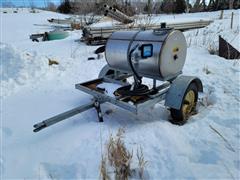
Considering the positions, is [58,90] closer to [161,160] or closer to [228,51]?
[161,160]

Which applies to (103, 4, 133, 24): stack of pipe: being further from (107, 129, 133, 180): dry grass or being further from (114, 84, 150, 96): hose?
(107, 129, 133, 180): dry grass

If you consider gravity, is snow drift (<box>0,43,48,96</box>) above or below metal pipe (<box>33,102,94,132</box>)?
above

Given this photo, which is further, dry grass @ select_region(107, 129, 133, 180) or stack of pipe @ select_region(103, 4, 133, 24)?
stack of pipe @ select_region(103, 4, 133, 24)

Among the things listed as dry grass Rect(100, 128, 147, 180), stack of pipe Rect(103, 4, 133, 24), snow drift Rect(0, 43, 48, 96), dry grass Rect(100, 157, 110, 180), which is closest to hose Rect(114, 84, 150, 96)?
dry grass Rect(100, 128, 147, 180)

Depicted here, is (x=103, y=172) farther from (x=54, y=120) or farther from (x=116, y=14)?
(x=116, y=14)

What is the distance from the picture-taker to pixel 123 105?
2.35 metres

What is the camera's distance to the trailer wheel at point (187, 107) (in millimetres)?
2467

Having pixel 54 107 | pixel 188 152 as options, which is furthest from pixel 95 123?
pixel 188 152

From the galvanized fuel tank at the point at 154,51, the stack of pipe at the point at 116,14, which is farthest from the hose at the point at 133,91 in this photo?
the stack of pipe at the point at 116,14

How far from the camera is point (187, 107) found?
2.59 metres

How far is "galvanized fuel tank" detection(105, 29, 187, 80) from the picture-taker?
238 centimetres

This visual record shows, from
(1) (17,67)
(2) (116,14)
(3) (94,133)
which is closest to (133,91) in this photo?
(3) (94,133)

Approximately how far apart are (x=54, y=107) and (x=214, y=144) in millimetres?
1837

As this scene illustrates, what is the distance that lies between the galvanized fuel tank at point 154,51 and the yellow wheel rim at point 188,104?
277 mm
